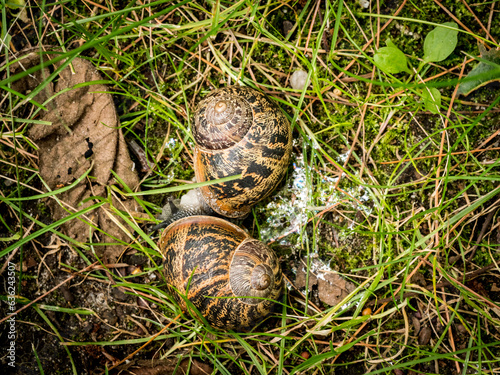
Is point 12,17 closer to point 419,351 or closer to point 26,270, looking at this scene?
point 26,270

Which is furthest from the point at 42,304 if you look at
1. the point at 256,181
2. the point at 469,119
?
the point at 469,119

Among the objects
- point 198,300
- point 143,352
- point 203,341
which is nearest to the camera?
point 198,300

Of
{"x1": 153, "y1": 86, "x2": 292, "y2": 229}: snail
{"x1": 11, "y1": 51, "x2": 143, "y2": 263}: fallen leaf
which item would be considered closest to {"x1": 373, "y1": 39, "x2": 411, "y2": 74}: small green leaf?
{"x1": 153, "y1": 86, "x2": 292, "y2": 229}: snail

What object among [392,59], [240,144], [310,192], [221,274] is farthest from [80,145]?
[392,59]

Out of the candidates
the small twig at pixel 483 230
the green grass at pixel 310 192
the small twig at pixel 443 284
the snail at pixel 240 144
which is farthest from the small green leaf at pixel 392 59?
the small twig at pixel 443 284

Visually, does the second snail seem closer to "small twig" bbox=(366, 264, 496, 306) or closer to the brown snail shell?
the brown snail shell
